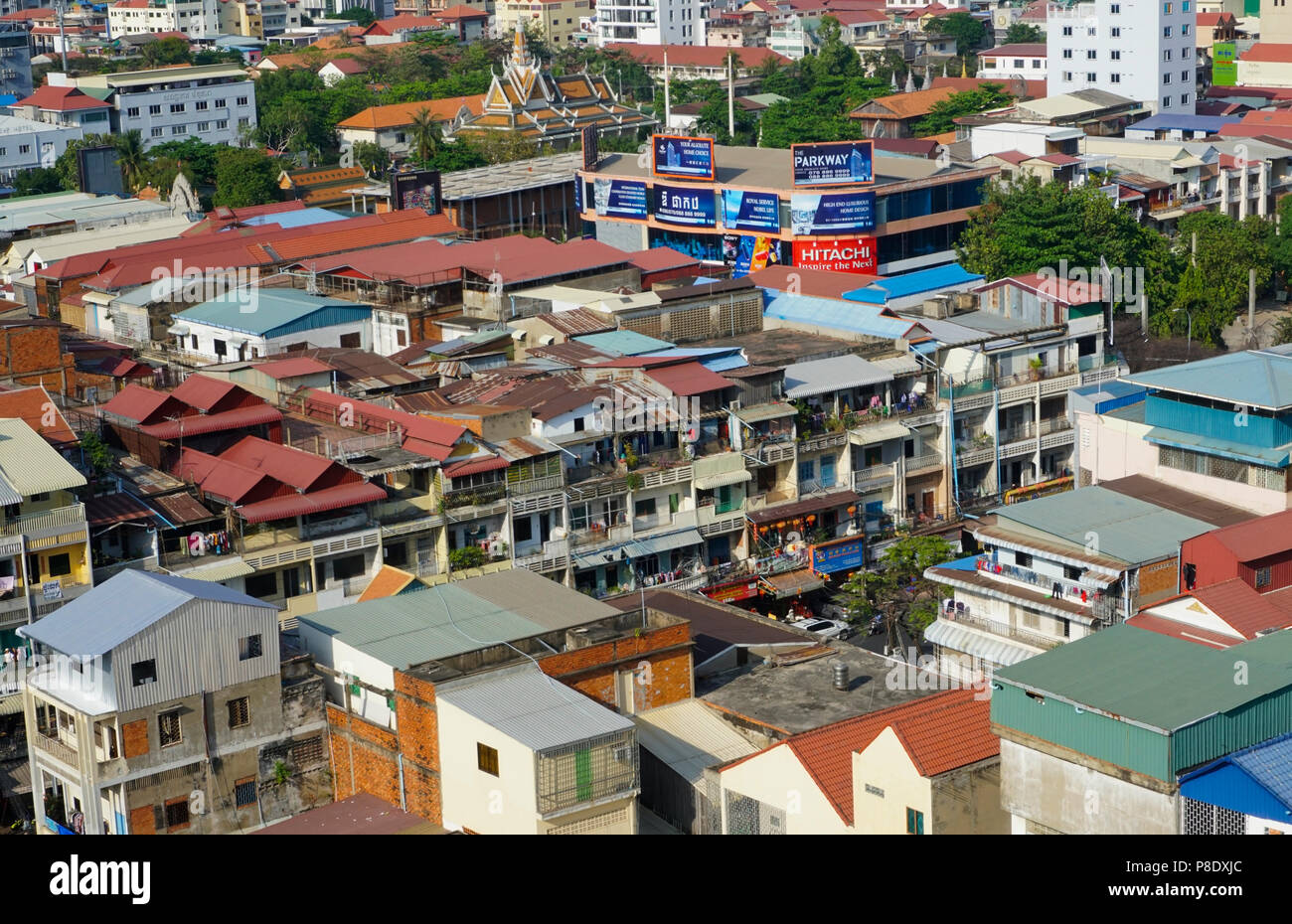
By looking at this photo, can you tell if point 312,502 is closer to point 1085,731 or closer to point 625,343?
point 625,343

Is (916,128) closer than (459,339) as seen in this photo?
No

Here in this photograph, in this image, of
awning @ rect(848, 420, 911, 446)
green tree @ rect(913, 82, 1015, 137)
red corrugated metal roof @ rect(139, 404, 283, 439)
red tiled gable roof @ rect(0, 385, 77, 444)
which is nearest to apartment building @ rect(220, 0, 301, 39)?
green tree @ rect(913, 82, 1015, 137)

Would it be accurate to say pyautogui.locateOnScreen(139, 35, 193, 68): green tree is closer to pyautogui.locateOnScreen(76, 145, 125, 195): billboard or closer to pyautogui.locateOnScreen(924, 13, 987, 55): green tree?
pyautogui.locateOnScreen(76, 145, 125, 195): billboard

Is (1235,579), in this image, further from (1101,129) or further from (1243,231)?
(1101,129)

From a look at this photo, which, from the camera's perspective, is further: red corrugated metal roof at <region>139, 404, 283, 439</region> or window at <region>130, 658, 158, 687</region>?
red corrugated metal roof at <region>139, 404, 283, 439</region>

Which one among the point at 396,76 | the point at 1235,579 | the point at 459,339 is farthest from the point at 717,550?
the point at 396,76

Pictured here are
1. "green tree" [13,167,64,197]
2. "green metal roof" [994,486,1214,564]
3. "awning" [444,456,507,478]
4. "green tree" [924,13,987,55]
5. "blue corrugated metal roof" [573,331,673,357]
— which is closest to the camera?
"green metal roof" [994,486,1214,564]
